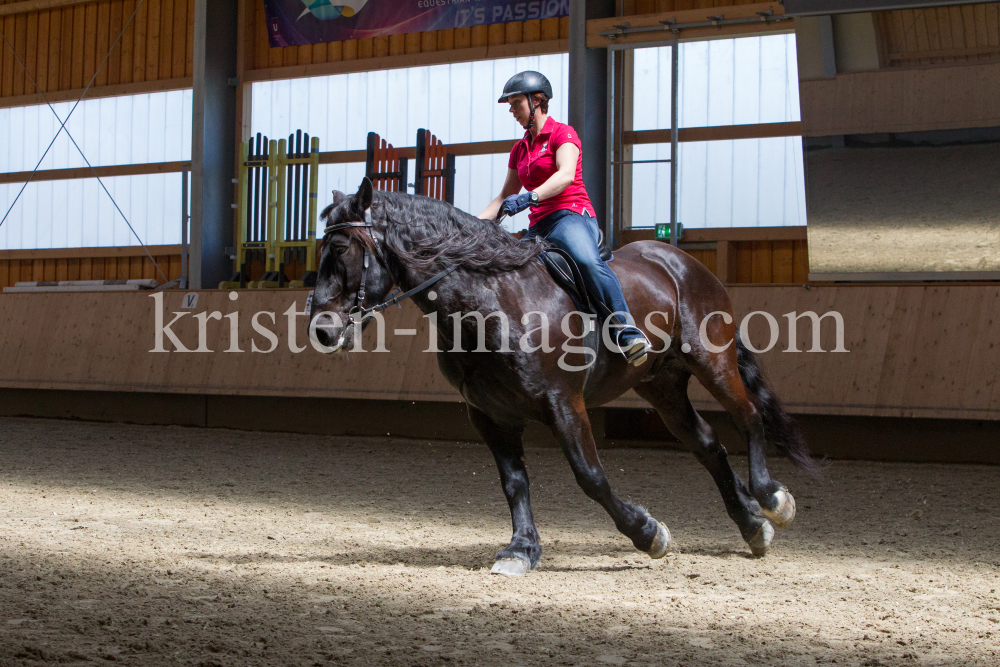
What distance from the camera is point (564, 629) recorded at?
3.09 metres

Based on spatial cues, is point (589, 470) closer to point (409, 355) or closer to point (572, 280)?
point (572, 280)

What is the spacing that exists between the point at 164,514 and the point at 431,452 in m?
3.27

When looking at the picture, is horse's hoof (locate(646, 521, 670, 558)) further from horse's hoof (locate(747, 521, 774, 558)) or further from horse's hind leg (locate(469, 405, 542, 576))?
horse's hoof (locate(747, 521, 774, 558))

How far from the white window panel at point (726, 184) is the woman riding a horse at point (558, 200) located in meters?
7.67

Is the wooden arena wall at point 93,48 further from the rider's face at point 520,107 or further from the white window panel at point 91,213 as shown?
the rider's face at point 520,107

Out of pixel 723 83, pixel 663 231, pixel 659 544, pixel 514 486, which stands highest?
pixel 723 83

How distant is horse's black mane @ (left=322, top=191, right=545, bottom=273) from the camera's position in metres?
3.80

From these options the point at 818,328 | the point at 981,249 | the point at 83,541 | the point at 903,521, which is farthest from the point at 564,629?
the point at 981,249

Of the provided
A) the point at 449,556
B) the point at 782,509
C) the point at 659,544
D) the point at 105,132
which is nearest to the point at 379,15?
Answer: the point at 105,132

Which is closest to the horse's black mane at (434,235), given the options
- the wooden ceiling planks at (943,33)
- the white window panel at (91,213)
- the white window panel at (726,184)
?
the wooden ceiling planks at (943,33)

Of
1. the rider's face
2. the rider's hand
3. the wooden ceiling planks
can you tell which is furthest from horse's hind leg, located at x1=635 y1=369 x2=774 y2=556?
the wooden ceiling planks

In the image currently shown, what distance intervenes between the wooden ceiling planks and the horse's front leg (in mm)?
4985

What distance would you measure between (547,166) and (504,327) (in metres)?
0.85

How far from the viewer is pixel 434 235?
3.86 metres
